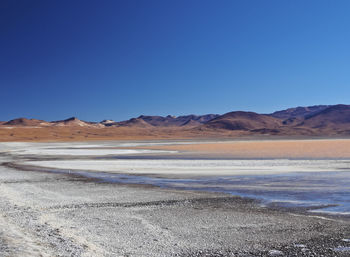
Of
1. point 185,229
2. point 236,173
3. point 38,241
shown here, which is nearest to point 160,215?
point 185,229

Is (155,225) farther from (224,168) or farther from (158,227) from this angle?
(224,168)

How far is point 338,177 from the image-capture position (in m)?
19.1

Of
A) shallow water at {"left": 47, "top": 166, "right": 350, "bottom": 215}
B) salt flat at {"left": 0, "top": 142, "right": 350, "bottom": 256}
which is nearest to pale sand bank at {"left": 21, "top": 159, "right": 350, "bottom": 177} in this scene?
shallow water at {"left": 47, "top": 166, "right": 350, "bottom": 215}

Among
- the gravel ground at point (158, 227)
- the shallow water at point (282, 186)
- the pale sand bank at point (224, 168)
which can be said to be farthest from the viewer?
the pale sand bank at point (224, 168)

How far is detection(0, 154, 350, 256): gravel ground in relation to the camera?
7734mm

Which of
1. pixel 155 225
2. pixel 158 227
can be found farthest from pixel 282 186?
pixel 158 227

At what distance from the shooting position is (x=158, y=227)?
973 centimetres

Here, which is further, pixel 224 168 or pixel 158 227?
pixel 224 168

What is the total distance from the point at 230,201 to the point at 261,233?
4.30 meters

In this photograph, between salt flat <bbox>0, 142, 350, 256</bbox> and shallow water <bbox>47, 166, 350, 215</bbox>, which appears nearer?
salt flat <bbox>0, 142, 350, 256</bbox>

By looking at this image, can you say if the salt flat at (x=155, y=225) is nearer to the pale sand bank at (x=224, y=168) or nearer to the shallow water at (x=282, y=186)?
the shallow water at (x=282, y=186)

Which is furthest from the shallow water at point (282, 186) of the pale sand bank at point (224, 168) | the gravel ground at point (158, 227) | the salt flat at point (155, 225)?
the pale sand bank at point (224, 168)

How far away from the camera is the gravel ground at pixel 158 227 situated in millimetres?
7734

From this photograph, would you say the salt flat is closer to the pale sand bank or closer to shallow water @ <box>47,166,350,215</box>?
shallow water @ <box>47,166,350,215</box>
